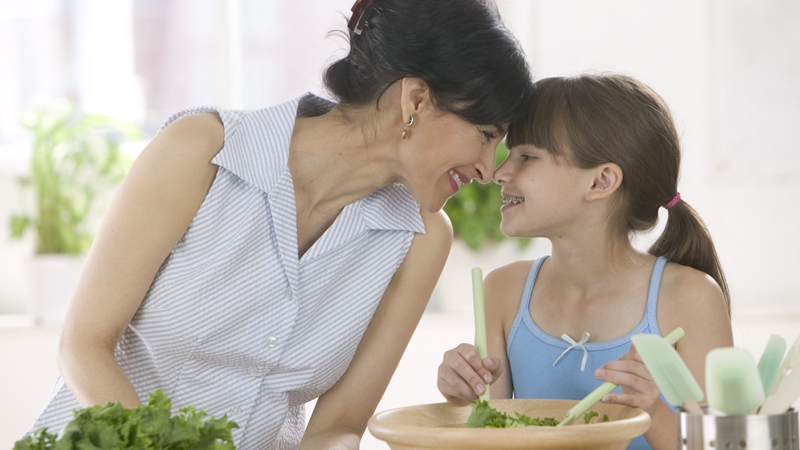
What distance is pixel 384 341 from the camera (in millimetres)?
1379

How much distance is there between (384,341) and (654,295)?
0.45 m

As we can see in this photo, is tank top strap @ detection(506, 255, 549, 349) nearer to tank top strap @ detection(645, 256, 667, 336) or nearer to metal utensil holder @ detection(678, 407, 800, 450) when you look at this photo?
tank top strap @ detection(645, 256, 667, 336)

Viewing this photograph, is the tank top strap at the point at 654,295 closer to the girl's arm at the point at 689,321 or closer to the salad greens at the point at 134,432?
the girl's arm at the point at 689,321

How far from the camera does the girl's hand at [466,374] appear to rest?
110cm

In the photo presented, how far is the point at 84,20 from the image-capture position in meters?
2.77

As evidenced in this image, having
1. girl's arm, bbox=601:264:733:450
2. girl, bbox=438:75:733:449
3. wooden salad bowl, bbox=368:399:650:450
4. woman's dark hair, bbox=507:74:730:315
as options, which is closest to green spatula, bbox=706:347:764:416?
wooden salad bowl, bbox=368:399:650:450

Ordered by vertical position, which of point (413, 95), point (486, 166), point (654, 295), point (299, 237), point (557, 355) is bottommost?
point (557, 355)

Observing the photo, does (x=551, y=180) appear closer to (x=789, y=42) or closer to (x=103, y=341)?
(x=103, y=341)

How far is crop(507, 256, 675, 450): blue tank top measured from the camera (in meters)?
1.37

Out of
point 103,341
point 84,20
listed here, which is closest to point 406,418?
point 103,341

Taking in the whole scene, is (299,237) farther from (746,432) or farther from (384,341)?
(746,432)

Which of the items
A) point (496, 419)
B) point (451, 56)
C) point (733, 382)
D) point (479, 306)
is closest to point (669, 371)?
point (733, 382)

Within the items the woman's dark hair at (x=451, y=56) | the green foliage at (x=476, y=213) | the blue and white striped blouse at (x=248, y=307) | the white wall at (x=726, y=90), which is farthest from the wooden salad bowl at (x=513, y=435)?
the white wall at (x=726, y=90)

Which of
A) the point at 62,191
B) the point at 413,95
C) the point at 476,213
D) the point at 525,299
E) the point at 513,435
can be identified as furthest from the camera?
the point at 62,191
